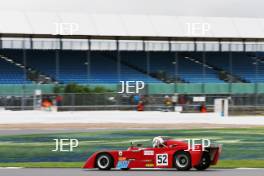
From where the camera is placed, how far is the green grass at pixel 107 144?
21328 mm

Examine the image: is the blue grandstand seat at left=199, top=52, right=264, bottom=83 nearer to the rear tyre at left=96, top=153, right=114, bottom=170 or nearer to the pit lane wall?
the pit lane wall

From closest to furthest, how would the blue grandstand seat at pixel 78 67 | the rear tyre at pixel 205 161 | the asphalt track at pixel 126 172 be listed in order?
the asphalt track at pixel 126 172, the rear tyre at pixel 205 161, the blue grandstand seat at pixel 78 67

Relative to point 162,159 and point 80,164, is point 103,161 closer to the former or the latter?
point 162,159

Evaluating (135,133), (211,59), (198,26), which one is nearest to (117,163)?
(135,133)

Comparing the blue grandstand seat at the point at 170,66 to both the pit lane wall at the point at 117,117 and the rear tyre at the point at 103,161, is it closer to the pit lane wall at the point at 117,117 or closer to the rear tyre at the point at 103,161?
the pit lane wall at the point at 117,117

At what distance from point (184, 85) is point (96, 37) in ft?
24.8

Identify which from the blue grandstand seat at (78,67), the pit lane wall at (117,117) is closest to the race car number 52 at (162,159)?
the pit lane wall at (117,117)

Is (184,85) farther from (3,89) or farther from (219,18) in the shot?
(3,89)

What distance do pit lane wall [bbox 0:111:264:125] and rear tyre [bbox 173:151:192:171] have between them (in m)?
19.9

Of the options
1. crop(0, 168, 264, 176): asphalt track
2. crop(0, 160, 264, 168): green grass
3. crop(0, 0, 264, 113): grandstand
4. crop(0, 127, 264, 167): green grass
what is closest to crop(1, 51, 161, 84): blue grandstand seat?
crop(0, 0, 264, 113): grandstand

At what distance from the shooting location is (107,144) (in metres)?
27.6

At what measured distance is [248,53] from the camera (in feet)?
194

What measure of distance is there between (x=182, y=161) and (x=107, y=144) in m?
11.5

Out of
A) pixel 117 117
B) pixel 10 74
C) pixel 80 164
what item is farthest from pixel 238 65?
pixel 80 164
